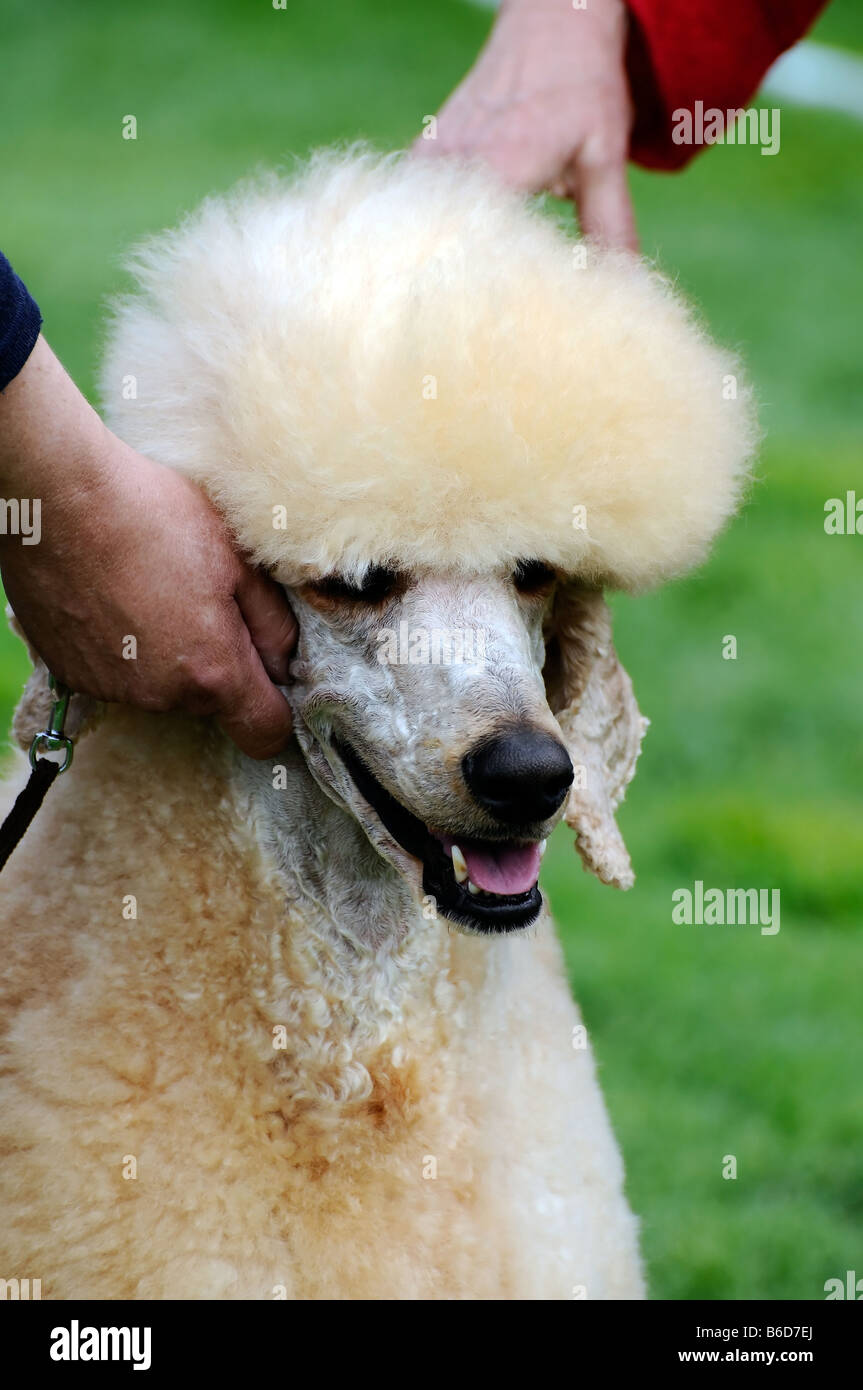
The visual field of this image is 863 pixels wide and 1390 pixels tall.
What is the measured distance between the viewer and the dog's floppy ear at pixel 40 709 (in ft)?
7.19

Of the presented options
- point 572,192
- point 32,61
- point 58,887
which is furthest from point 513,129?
point 32,61

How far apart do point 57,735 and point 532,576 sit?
2.14 feet

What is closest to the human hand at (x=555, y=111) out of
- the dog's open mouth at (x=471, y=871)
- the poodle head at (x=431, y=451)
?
the poodle head at (x=431, y=451)

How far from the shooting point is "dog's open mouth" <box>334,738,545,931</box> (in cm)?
205

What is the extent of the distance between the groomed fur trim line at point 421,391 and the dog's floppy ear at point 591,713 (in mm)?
155

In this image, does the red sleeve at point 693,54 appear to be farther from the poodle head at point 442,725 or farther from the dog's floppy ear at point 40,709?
the dog's floppy ear at point 40,709

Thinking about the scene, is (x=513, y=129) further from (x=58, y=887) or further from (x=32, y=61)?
(x=32, y=61)

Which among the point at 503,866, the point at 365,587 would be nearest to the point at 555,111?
the point at 365,587

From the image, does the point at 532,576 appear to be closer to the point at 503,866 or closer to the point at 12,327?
the point at 503,866

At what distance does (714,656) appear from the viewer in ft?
22.8

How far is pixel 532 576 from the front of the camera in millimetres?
2137

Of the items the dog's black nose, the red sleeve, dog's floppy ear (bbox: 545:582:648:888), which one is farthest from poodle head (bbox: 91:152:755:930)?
the red sleeve

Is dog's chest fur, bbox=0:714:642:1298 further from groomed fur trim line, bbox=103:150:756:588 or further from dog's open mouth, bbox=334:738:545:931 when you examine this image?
groomed fur trim line, bbox=103:150:756:588
